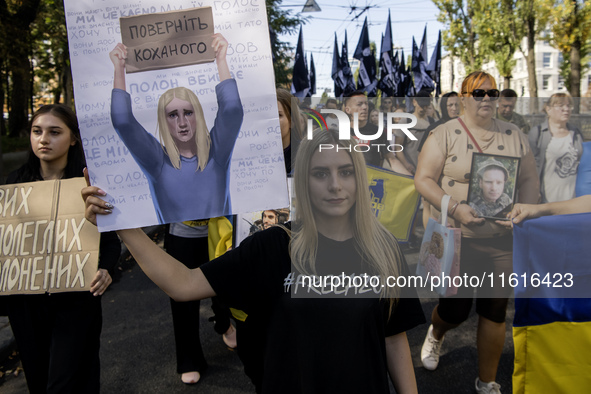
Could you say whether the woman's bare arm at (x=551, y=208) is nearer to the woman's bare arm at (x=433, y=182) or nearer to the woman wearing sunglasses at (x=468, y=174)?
the woman wearing sunglasses at (x=468, y=174)

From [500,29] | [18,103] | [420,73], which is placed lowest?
[420,73]

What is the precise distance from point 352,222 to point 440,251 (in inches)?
22.7

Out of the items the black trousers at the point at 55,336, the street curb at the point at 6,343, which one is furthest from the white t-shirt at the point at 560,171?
the street curb at the point at 6,343

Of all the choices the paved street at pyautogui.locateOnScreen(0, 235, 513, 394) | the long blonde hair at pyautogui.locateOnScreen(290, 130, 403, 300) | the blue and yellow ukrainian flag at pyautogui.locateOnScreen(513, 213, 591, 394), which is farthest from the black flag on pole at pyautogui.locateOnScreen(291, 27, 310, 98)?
the long blonde hair at pyautogui.locateOnScreen(290, 130, 403, 300)

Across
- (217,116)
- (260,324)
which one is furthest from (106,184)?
(260,324)

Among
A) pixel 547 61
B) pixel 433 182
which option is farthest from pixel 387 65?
pixel 547 61

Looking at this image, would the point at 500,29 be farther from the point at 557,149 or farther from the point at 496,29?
the point at 557,149

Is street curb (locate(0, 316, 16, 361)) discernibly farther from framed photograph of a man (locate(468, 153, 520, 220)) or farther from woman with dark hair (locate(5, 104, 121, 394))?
framed photograph of a man (locate(468, 153, 520, 220))

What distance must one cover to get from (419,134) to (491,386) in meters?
1.86

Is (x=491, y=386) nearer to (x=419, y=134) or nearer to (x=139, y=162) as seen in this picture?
(x=419, y=134)

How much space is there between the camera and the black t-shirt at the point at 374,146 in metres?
1.74

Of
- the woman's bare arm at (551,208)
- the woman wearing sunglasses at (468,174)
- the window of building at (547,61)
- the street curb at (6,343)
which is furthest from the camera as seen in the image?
the window of building at (547,61)

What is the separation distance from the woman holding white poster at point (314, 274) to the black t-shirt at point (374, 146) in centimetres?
13

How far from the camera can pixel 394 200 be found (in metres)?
1.92
